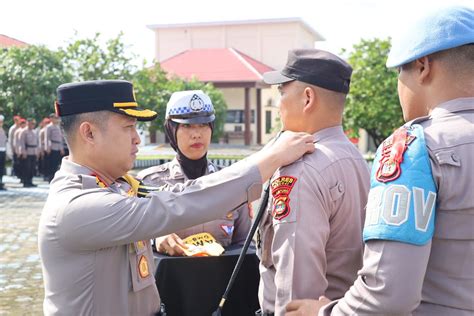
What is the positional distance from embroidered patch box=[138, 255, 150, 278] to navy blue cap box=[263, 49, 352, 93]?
84 cm

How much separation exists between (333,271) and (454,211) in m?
0.64

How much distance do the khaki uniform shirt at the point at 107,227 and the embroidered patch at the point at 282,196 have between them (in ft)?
0.24

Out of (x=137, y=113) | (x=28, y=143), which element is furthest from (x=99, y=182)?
(x=28, y=143)

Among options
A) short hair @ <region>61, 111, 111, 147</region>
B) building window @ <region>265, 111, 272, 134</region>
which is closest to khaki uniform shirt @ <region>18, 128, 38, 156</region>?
short hair @ <region>61, 111, 111, 147</region>

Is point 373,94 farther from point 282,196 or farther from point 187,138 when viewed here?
point 282,196

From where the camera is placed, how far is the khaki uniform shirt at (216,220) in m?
3.34

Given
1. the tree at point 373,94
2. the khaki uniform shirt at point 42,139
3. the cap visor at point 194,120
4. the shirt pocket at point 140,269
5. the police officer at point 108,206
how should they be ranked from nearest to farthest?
1. the police officer at point 108,206
2. the shirt pocket at point 140,269
3. the cap visor at point 194,120
4. the tree at point 373,94
5. the khaki uniform shirt at point 42,139

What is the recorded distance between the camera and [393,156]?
4.84 feet

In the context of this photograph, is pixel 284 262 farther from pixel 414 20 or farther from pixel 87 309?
pixel 414 20

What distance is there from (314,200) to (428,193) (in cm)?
51

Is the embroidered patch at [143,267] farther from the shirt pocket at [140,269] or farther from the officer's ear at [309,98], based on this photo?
the officer's ear at [309,98]

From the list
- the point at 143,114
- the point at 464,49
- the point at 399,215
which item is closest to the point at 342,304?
the point at 399,215

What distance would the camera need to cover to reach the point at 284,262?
1855 mm

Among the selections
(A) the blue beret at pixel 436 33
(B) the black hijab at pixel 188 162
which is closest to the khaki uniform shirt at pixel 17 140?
(B) the black hijab at pixel 188 162
